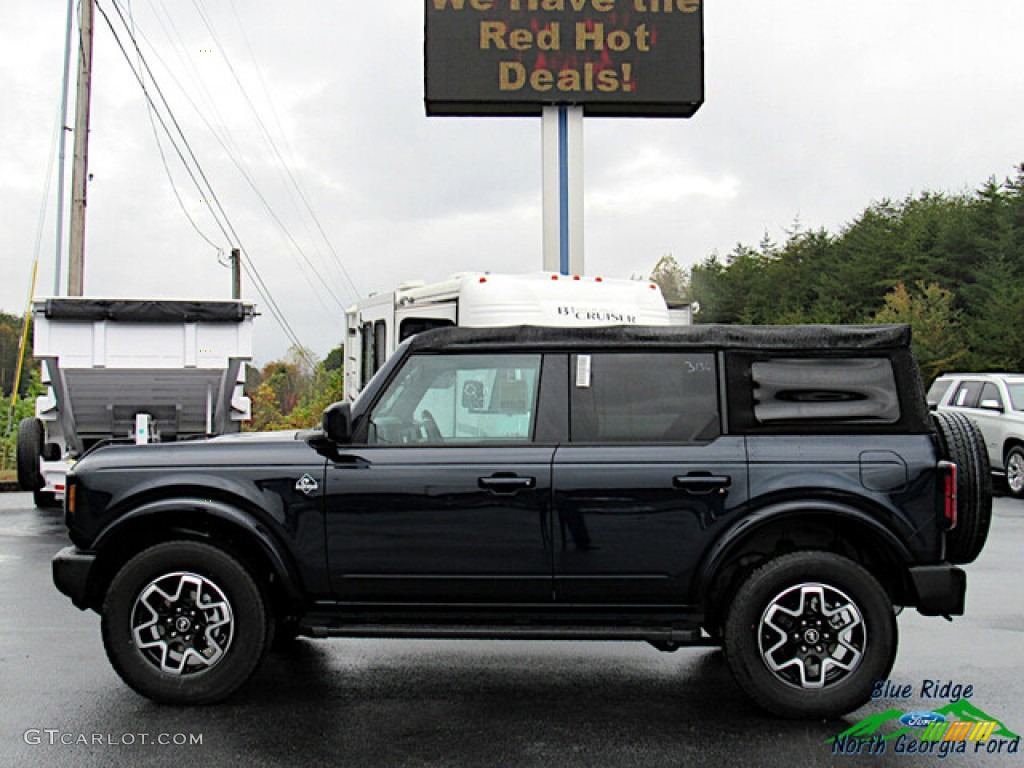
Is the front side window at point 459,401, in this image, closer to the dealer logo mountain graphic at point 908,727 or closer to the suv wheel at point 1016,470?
the dealer logo mountain graphic at point 908,727

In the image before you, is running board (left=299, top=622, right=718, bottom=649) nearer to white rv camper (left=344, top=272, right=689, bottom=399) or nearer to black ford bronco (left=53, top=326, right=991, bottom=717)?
black ford bronco (left=53, top=326, right=991, bottom=717)

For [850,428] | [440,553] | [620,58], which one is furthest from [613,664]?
[620,58]

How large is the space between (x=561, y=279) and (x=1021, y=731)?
269 inches

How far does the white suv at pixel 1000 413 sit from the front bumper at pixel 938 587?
465 inches

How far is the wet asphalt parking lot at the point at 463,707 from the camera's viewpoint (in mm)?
4758

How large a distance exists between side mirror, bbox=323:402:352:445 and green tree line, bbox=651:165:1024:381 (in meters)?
36.5

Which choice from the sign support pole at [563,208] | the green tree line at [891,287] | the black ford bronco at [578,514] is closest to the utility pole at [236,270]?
the green tree line at [891,287]

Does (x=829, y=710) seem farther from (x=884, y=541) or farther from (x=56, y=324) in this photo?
(x=56, y=324)

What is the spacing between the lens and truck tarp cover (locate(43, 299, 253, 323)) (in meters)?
12.2

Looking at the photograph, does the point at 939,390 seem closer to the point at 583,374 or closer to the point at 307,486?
the point at 583,374

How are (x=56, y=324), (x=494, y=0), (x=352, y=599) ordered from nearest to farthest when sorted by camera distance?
(x=352, y=599), (x=56, y=324), (x=494, y=0)

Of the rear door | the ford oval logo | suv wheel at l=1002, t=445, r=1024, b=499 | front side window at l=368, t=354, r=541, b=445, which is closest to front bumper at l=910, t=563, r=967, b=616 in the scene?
the ford oval logo

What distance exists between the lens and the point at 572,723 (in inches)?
206

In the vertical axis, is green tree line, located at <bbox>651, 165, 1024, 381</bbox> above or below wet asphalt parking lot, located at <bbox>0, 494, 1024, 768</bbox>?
above
